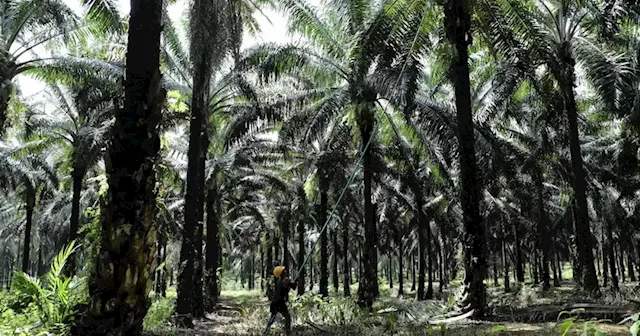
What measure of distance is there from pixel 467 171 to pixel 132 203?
7.87 m

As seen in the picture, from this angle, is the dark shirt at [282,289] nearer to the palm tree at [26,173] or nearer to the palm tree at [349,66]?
the palm tree at [349,66]

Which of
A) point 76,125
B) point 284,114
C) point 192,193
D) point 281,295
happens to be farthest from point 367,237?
point 76,125

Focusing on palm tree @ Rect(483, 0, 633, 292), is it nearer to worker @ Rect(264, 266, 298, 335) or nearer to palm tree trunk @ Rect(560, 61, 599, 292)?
palm tree trunk @ Rect(560, 61, 599, 292)

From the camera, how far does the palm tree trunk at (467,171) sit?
11.2 m

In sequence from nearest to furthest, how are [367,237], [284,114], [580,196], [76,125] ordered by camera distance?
[580,196] → [367,237] → [284,114] → [76,125]

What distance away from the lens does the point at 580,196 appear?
16.0m

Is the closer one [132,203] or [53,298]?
[132,203]

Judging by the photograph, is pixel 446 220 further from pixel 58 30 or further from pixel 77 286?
pixel 77 286

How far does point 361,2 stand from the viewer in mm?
16609

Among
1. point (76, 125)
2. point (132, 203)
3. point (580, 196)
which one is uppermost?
point (76, 125)

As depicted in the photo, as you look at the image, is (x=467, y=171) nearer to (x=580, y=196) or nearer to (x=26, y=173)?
(x=580, y=196)

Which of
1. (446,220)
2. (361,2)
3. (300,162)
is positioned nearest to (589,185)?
(446,220)

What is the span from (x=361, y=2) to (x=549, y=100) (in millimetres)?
7272

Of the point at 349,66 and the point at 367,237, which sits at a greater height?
the point at 349,66
